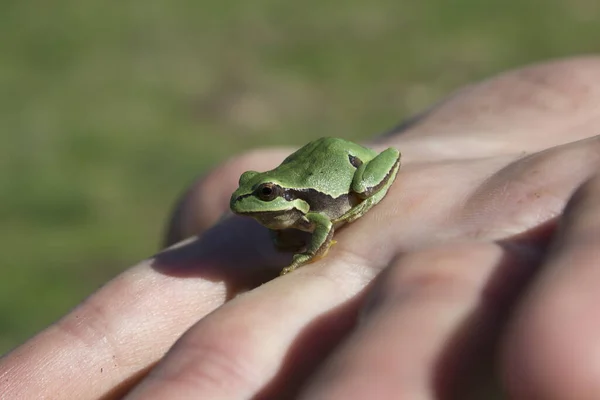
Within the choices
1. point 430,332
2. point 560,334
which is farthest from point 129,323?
point 560,334

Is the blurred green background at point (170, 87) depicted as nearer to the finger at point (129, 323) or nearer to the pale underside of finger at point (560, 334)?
the finger at point (129, 323)

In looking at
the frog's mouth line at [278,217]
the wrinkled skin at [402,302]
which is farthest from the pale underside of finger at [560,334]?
the frog's mouth line at [278,217]

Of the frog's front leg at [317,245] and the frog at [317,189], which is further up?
the frog at [317,189]

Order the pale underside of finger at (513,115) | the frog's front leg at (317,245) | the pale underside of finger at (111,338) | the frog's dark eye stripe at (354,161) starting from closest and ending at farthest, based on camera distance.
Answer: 1. the pale underside of finger at (111,338)
2. the frog's front leg at (317,245)
3. the frog's dark eye stripe at (354,161)
4. the pale underside of finger at (513,115)

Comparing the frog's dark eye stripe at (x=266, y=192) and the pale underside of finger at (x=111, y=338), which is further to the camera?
the frog's dark eye stripe at (x=266, y=192)

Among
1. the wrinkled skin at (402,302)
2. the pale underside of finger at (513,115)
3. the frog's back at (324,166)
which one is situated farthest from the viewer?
the pale underside of finger at (513,115)

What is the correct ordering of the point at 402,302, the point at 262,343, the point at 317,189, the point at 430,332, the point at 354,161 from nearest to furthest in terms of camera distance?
the point at 430,332, the point at 402,302, the point at 262,343, the point at 317,189, the point at 354,161

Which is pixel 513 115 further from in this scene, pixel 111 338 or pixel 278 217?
pixel 111 338
